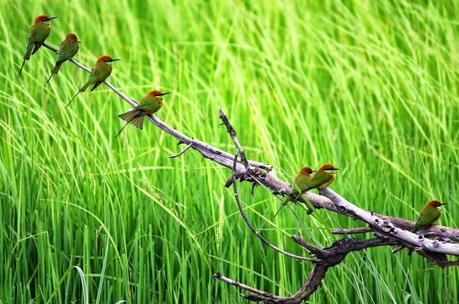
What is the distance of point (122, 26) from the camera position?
4945mm

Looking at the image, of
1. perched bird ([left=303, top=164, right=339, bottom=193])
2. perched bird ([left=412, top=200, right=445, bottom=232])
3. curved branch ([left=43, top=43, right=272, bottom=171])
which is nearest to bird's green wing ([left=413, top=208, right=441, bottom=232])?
perched bird ([left=412, top=200, right=445, bottom=232])

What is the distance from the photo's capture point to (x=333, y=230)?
6.89 ft

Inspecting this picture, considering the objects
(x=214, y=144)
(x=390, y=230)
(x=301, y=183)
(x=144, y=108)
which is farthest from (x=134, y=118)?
(x=214, y=144)

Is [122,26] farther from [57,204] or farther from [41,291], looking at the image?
[41,291]

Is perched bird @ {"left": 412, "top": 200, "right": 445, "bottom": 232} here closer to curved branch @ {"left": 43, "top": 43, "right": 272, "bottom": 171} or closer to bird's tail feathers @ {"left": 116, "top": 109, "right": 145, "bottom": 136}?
curved branch @ {"left": 43, "top": 43, "right": 272, "bottom": 171}

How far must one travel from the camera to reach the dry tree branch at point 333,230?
6.20 ft

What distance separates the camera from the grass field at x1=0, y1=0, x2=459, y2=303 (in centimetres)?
278

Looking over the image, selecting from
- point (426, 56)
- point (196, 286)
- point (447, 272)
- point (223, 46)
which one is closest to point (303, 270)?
point (196, 286)

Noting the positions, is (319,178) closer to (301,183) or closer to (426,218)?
(301,183)

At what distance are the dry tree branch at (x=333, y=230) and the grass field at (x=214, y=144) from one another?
126mm

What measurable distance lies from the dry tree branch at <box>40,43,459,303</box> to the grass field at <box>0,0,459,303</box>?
0.13 meters

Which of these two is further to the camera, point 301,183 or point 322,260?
point 322,260

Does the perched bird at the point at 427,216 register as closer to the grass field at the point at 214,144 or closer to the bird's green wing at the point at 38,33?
the grass field at the point at 214,144

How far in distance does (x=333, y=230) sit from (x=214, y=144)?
56.3 inches
